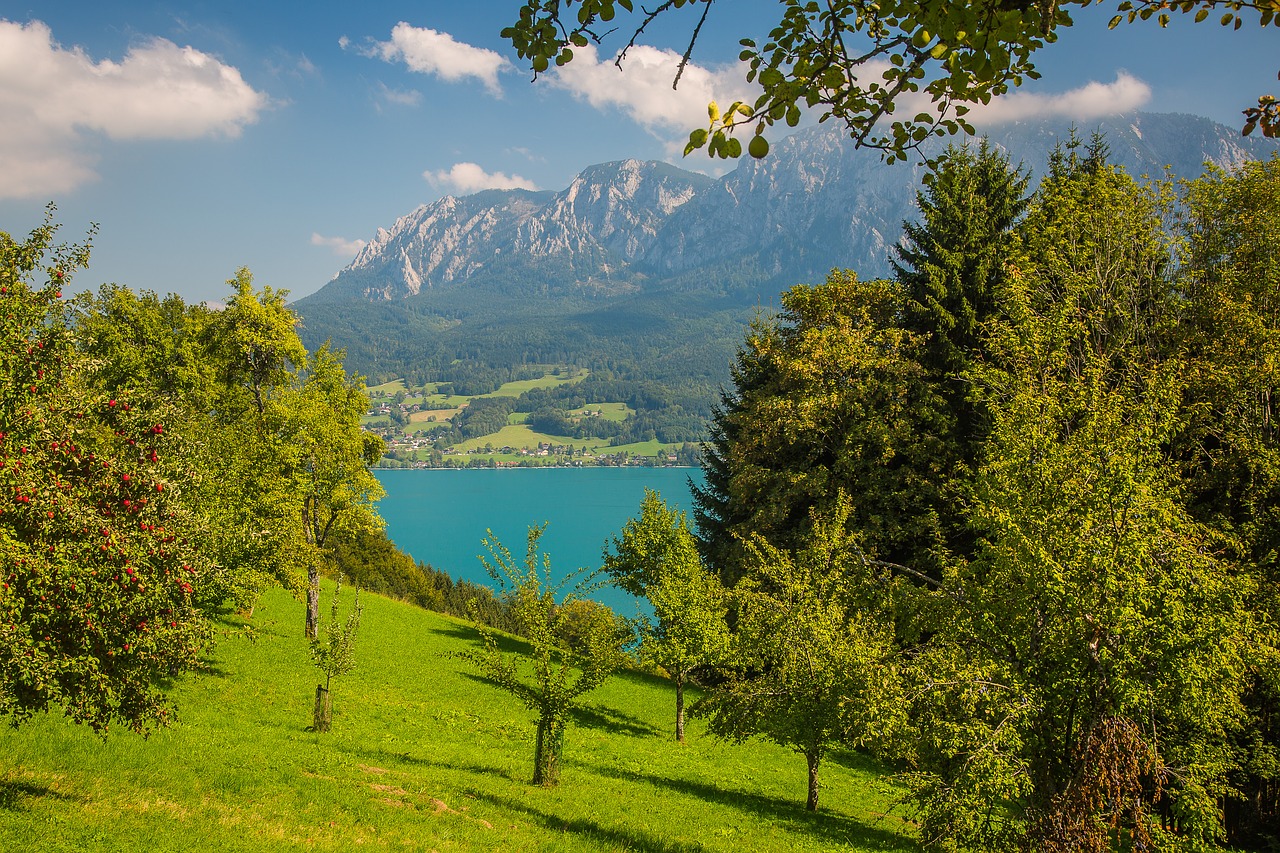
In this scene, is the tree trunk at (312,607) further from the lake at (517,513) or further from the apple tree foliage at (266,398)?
the lake at (517,513)

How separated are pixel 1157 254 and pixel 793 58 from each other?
19989 millimetres

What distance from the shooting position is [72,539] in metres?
6.82

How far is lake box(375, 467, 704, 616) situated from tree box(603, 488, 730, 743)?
41.1 meters

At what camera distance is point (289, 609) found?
3145 cm

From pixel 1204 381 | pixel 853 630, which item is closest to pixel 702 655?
pixel 853 630

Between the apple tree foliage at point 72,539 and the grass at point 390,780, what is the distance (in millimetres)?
1755

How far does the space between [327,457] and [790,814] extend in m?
18.1

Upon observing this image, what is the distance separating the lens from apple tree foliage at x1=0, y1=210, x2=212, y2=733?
6.41 metres

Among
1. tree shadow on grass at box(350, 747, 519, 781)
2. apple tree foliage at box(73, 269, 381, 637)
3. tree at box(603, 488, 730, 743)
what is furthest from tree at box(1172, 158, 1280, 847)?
apple tree foliage at box(73, 269, 381, 637)

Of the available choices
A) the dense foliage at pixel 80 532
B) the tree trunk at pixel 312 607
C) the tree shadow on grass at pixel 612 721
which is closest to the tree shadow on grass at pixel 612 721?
the tree shadow on grass at pixel 612 721

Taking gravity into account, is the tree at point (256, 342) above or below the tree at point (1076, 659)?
above

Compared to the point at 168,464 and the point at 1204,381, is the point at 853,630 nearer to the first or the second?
the point at 1204,381

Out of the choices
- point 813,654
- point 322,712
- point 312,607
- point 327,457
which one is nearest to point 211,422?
point 327,457

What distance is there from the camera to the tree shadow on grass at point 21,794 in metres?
7.86
